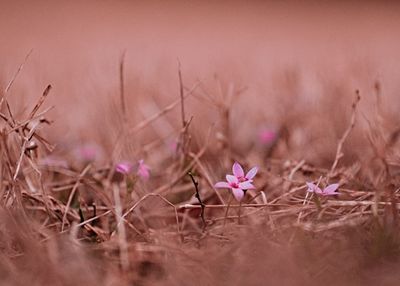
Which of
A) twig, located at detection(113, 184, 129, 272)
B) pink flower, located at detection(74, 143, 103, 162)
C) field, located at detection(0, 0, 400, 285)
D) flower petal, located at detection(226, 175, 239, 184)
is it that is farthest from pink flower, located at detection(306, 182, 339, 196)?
pink flower, located at detection(74, 143, 103, 162)

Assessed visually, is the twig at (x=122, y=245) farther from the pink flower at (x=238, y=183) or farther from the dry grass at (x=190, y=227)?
the pink flower at (x=238, y=183)

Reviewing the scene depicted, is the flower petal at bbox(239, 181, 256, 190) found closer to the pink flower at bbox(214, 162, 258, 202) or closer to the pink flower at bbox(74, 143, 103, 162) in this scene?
the pink flower at bbox(214, 162, 258, 202)

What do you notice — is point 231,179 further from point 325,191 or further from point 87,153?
point 87,153

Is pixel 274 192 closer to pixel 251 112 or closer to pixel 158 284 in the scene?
pixel 158 284

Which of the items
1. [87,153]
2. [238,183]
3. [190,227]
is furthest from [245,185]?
[87,153]

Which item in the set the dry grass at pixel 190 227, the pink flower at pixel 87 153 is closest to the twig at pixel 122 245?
the dry grass at pixel 190 227

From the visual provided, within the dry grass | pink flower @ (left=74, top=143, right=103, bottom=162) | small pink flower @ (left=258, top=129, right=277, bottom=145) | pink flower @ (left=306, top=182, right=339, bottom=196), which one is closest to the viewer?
the dry grass

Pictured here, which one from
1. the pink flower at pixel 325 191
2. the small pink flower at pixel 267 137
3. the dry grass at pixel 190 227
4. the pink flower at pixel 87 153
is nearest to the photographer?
the dry grass at pixel 190 227

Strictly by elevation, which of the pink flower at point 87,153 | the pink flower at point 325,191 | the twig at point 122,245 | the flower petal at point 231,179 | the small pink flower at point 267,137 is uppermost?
the flower petal at point 231,179
